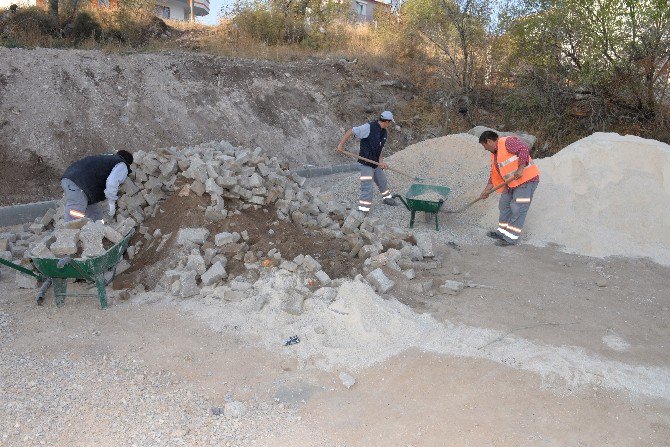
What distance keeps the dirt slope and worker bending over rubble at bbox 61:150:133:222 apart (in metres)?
3.37

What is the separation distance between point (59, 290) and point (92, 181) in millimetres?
1535

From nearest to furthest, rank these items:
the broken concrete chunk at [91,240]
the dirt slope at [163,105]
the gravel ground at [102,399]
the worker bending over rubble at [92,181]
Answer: the gravel ground at [102,399], the broken concrete chunk at [91,240], the worker bending over rubble at [92,181], the dirt slope at [163,105]

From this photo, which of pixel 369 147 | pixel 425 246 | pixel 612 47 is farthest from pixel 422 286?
pixel 612 47

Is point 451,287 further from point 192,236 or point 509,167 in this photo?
point 192,236

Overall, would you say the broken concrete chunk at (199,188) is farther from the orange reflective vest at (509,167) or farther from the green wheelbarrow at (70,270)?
the orange reflective vest at (509,167)

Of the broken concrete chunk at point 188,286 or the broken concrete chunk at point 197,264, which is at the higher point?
the broken concrete chunk at point 197,264

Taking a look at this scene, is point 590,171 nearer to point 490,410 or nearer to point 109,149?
point 490,410

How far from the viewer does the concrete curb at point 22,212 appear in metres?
7.62

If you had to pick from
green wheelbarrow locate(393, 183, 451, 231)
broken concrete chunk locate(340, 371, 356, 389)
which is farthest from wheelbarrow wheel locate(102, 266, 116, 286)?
green wheelbarrow locate(393, 183, 451, 231)

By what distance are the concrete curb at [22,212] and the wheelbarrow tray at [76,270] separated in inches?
133

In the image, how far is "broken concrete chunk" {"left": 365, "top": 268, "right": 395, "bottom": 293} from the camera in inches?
205

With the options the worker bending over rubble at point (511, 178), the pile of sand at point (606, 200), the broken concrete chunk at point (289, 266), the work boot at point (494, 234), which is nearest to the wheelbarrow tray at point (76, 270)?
the broken concrete chunk at point (289, 266)

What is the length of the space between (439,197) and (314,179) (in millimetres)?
3733

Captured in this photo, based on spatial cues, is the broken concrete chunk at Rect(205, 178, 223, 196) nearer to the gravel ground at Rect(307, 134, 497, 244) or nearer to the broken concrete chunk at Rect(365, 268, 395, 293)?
the gravel ground at Rect(307, 134, 497, 244)
